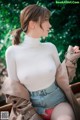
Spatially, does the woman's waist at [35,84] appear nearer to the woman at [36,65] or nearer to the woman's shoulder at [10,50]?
the woman at [36,65]

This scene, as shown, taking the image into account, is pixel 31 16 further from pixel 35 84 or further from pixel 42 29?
pixel 35 84

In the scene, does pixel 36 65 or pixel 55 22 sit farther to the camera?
pixel 55 22

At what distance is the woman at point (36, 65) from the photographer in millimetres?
1619

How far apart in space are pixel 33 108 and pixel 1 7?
716 millimetres

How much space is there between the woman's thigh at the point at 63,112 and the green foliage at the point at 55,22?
41 centimetres

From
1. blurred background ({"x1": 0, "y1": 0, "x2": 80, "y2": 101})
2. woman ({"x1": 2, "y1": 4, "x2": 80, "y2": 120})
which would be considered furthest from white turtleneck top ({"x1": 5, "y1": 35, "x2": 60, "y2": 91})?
blurred background ({"x1": 0, "y1": 0, "x2": 80, "y2": 101})

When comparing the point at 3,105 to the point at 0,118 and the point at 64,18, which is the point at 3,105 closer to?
the point at 0,118

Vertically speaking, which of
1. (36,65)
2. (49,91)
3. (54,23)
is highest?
(54,23)

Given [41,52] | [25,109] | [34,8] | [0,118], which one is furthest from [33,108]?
[34,8]

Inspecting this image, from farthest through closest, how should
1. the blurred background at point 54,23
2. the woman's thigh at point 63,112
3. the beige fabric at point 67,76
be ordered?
the blurred background at point 54,23
the beige fabric at point 67,76
the woman's thigh at point 63,112

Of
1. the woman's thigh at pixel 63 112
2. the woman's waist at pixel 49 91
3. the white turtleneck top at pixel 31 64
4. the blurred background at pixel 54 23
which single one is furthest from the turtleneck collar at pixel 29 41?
the woman's thigh at pixel 63 112

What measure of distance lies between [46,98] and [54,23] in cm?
63

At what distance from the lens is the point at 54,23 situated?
2.02 m

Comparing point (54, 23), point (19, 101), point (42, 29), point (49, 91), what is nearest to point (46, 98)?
point (49, 91)
